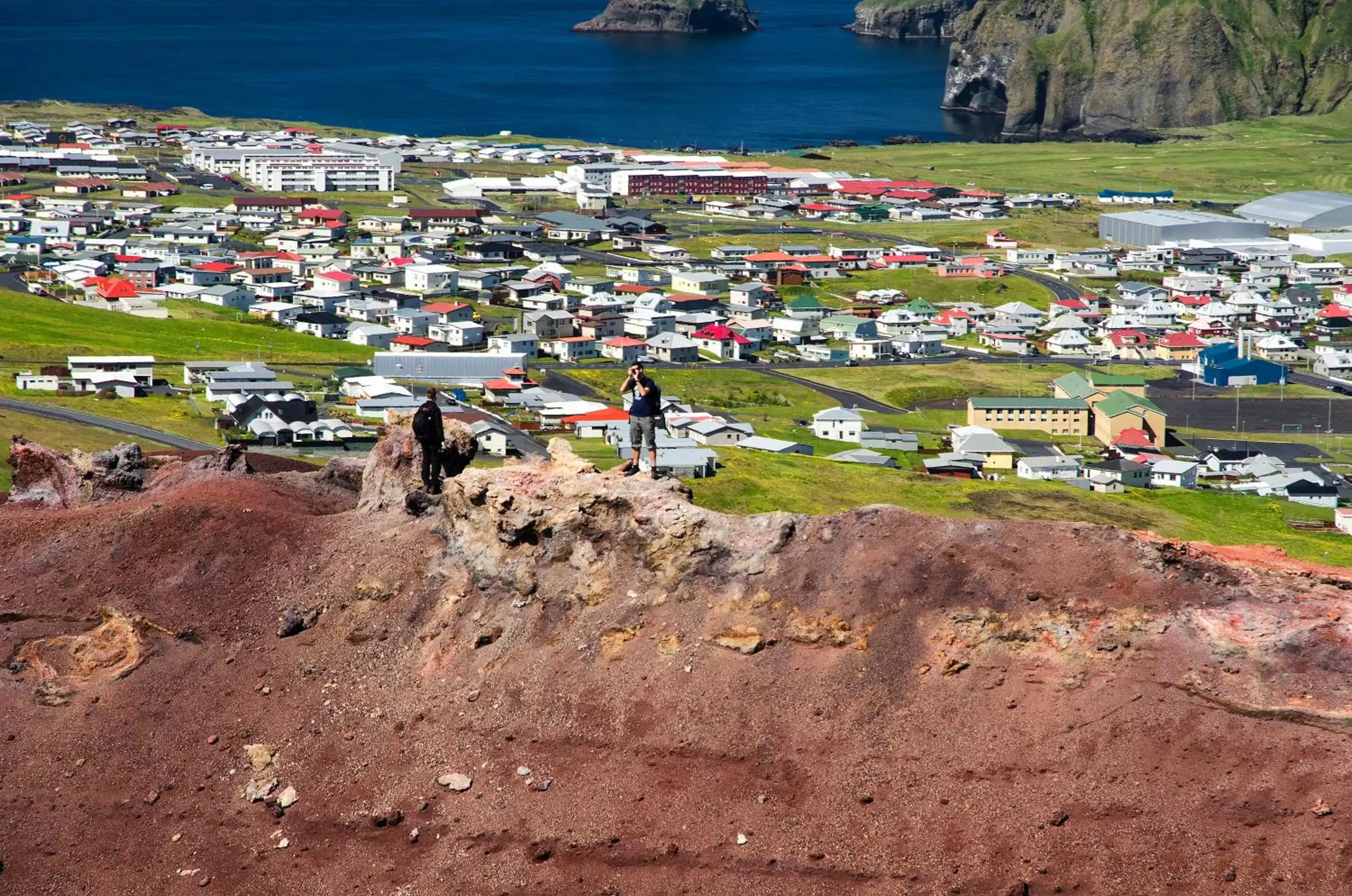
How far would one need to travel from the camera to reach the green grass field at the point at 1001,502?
2370 inches

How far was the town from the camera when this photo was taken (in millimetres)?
80438

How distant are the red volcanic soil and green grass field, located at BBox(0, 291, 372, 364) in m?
66.4

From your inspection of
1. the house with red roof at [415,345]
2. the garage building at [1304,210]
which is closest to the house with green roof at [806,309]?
the house with red roof at [415,345]

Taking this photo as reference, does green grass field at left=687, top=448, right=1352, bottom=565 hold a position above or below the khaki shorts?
below

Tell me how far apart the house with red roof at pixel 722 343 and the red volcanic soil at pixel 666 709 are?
286 ft

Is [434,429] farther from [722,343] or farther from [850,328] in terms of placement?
[850,328]

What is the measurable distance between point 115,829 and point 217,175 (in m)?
181

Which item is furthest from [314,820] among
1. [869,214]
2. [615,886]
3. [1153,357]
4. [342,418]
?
[869,214]

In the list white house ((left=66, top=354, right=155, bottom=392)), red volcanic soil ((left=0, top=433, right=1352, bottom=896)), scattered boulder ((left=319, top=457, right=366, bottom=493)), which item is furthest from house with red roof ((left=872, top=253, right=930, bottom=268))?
red volcanic soil ((left=0, top=433, right=1352, bottom=896))

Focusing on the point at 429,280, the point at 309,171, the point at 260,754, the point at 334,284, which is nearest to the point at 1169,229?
the point at 429,280

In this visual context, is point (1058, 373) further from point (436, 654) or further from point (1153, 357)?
point (436, 654)

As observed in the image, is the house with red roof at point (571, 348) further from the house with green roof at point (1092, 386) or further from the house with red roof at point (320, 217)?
the house with red roof at point (320, 217)

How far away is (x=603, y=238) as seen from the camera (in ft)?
534

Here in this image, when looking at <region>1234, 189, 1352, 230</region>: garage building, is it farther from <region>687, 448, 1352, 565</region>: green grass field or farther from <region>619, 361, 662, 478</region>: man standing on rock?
<region>619, 361, 662, 478</region>: man standing on rock
